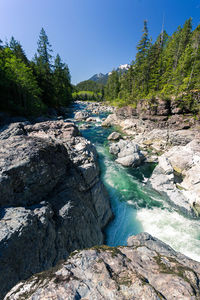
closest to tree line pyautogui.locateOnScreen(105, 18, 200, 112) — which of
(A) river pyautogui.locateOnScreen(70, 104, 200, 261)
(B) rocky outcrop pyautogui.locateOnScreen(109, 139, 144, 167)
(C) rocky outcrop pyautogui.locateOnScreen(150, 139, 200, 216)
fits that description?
(C) rocky outcrop pyautogui.locateOnScreen(150, 139, 200, 216)

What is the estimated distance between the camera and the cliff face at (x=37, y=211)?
8.75 feet

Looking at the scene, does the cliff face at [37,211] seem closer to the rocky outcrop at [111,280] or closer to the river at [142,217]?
the rocky outcrop at [111,280]

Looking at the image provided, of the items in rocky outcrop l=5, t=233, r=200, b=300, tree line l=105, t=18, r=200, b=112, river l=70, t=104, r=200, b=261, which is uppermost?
tree line l=105, t=18, r=200, b=112

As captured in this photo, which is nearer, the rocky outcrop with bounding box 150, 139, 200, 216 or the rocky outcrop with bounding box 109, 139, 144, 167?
the rocky outcrop with bounding box 150, 139, 200, 216

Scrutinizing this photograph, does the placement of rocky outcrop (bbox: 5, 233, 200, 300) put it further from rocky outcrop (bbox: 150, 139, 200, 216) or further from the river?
rocky outcrop (bbox: 150, 139, 200, 216)

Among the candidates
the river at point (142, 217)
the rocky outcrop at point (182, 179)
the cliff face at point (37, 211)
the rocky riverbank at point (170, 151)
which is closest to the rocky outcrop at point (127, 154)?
the rocky riverbank at point (170, 151)

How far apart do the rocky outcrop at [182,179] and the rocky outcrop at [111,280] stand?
273 inches

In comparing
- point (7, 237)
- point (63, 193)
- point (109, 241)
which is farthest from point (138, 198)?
point (7, 237)

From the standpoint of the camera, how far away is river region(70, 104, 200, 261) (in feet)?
21.5

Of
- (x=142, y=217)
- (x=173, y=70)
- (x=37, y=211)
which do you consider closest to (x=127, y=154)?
(x=142, y=217)

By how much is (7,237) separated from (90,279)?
2099mm

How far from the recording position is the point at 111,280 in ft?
6.41

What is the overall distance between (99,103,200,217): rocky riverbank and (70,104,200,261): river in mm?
869

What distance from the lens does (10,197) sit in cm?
335
